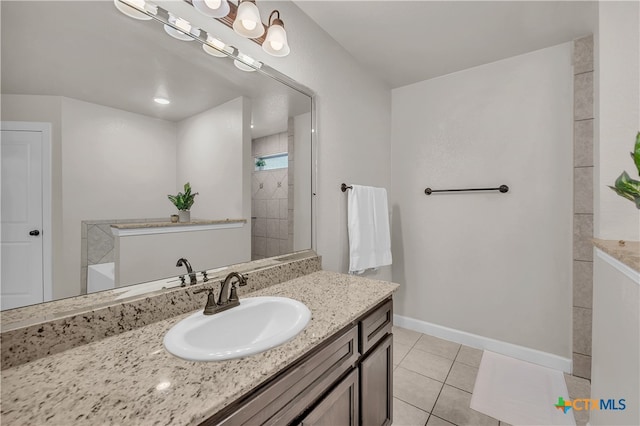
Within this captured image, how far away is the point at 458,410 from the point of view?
1.50m

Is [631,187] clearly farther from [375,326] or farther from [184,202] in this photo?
[184,202]

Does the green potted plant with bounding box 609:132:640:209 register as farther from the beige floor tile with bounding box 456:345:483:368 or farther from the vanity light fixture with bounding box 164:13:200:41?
the vanity light fixture with bounding box 164:13:200:41

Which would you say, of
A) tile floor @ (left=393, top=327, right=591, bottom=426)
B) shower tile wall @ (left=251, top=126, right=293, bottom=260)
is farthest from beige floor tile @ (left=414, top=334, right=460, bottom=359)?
shower tile wall @ (left=251, top=126, right=293, bottom=260)

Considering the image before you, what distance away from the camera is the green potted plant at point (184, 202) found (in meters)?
1.05

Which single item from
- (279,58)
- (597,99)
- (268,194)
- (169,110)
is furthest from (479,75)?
(169,110)

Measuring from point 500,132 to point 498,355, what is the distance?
5.72 feet

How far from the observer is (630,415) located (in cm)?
84

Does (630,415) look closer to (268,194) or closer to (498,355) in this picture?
(498,355)

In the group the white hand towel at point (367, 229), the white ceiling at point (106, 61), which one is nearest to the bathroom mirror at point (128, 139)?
the white ceiling at point (106, 61)

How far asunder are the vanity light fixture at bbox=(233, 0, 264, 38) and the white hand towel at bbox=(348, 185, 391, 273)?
110cm

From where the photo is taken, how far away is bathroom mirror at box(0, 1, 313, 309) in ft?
2.47

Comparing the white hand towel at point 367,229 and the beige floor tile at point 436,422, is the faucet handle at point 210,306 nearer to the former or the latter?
the white hand towel at point 367,229

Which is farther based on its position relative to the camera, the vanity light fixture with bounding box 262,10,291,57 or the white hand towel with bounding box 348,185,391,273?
the white hand towel with bounding box 348,185,391,273

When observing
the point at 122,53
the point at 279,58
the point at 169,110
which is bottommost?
the point at 169,110
